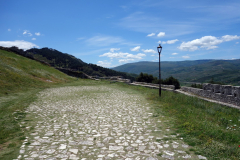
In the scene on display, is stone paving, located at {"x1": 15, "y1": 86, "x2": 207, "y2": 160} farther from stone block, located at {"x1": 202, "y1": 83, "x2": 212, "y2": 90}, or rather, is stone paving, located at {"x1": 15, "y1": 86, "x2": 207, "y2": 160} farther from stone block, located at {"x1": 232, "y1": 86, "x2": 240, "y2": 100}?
stone block, located at {"x1": 202, "y1": 83, "x2": 212, "y2": 90}

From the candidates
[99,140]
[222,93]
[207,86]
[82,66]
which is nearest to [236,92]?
[222,93]

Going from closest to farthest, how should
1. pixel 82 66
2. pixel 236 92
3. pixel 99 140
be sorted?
1. pixel 99 140
2. pixel 236 92
3. pixel 82 66

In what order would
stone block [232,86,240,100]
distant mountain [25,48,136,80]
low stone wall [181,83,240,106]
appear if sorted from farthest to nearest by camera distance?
distant mountain [25,48,136,80]
low stone wall [181,83,240,106]
stone block [232,86,240,100]

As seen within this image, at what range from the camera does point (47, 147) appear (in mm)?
4492

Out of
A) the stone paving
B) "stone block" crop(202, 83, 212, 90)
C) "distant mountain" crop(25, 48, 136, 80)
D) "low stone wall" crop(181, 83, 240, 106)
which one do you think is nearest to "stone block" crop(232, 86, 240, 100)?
"low stone wall" crop(181, 83, 240, 106)

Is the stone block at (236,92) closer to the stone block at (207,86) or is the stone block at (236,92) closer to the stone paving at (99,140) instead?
the stone block at (207,86)

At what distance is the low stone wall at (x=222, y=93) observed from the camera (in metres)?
9.42

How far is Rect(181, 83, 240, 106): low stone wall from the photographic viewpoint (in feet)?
30.9

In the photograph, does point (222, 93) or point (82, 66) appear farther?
point (82, 66)

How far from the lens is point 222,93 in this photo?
10.8 metres

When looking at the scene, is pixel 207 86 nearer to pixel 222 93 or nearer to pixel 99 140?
pixel 222 93

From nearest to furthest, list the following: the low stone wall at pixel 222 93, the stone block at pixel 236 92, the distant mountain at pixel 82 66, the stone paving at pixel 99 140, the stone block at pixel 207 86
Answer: the stone paving at pixel 99 140
the stone block at pixel 236 92
the low stone wall at pixel 222 93
the stone block at pixel 207 86
the distant mountain at pixel 82 66

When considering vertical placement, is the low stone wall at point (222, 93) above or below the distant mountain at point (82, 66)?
below

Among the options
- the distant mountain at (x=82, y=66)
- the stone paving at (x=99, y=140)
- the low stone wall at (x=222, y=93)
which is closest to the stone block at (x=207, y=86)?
the low stone wall at (x=222, y=93)
